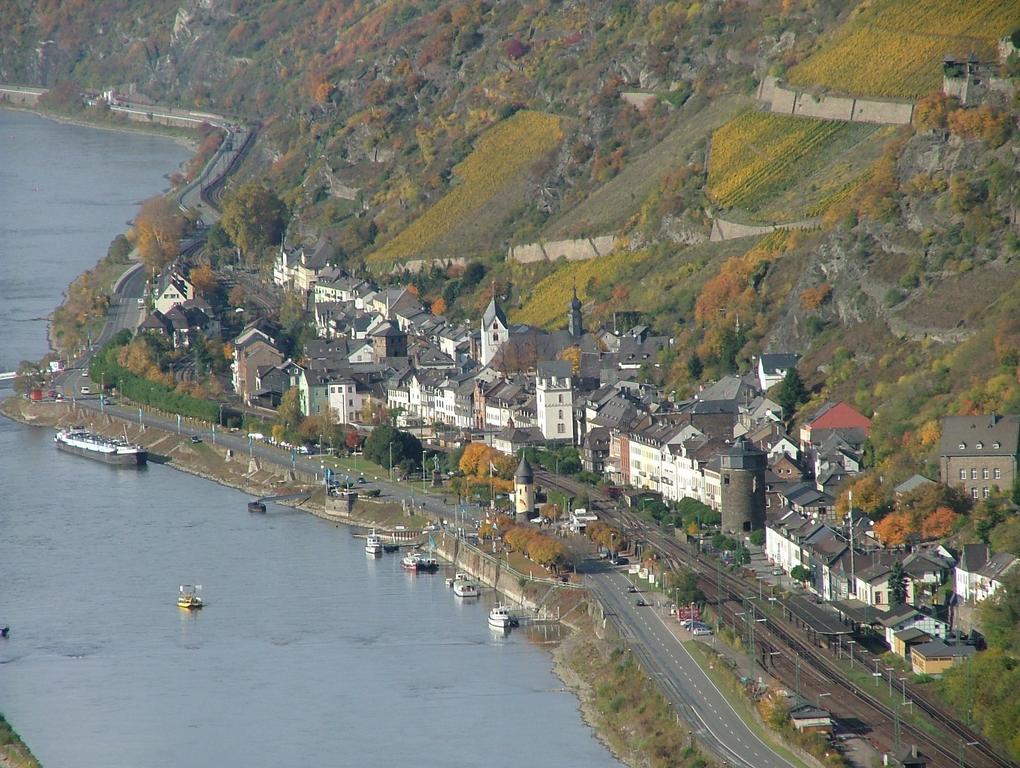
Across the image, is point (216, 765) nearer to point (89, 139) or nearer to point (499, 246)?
point (499, 246)

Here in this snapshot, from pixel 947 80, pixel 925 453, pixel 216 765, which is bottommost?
pixel 216 765

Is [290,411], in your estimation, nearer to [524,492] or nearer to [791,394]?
[524,492]

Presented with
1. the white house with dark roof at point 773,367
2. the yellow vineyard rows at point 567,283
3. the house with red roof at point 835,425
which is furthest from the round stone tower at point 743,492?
the yellow vineyard rows at point 567,283

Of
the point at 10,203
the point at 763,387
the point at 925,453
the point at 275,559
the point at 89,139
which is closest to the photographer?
the point at 925,453

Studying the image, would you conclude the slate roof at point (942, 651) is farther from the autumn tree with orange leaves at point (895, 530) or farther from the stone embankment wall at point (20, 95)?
the stone embankment wall at point (20, 95)

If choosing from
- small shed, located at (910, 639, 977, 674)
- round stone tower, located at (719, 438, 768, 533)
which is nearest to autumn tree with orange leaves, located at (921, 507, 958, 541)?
round stone tower, located at (719, 438, 768, 533)

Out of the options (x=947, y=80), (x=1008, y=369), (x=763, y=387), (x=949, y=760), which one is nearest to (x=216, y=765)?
(x=949, y=760)
